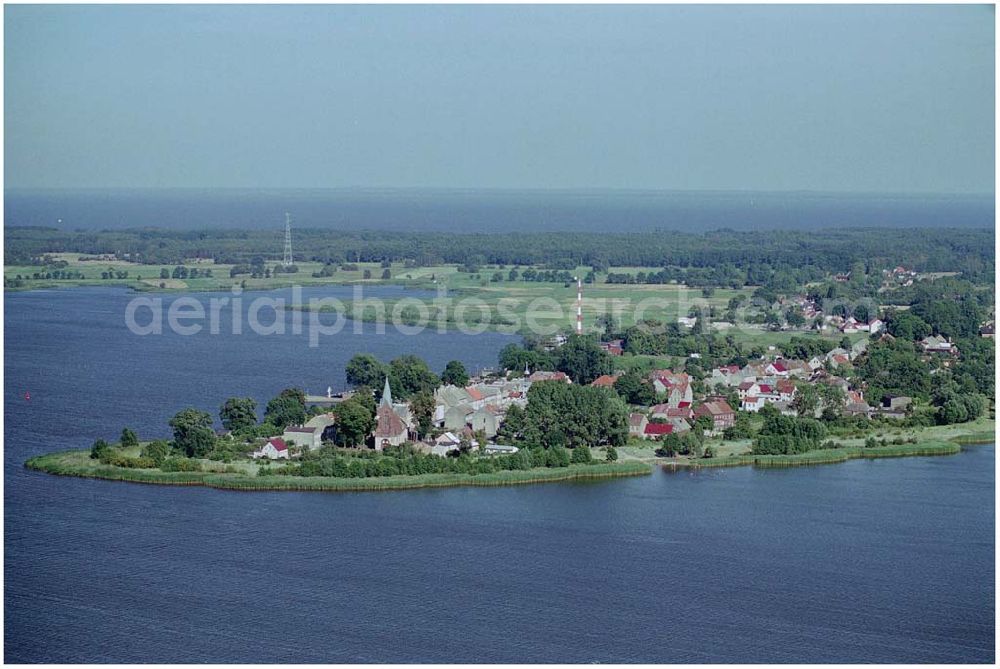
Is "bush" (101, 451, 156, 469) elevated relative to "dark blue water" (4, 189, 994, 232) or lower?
lower

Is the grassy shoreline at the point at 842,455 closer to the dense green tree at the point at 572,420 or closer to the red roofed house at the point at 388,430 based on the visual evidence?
the dense green tree at the point at 572,420

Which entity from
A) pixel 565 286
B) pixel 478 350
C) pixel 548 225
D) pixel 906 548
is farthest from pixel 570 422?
pixel 548 225

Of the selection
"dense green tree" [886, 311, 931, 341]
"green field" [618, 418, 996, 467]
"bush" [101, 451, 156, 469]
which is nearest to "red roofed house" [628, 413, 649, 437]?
"green field" [618, 418, 996, 467]

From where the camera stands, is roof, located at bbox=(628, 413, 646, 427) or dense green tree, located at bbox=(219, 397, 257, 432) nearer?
dense green tree, located at bbox=(219, 397, 257, 432)

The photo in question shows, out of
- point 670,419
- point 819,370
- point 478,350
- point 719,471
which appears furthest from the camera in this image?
point 478,350

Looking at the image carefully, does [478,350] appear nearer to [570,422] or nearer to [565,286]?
[570,422]

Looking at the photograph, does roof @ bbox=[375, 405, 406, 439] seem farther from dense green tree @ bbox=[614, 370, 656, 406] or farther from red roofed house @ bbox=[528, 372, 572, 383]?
dense green tree @ bbox=[614, 370, 656, 406]

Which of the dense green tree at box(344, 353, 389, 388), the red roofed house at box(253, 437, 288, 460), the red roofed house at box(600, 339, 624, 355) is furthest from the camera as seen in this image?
the red roofed house at box(600, 339, 624, 355)
